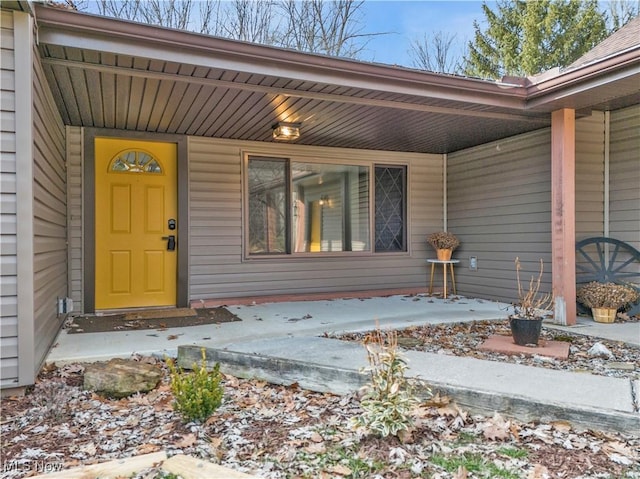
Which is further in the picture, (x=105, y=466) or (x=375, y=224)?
(x=375, y=224)

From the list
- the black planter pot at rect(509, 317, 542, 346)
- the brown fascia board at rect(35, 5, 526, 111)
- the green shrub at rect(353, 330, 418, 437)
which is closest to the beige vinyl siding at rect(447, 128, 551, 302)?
the brown fascia board at rect(35, 5, 526, 111)

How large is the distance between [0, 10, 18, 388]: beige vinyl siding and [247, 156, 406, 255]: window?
11.3 feet

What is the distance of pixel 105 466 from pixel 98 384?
1033mm

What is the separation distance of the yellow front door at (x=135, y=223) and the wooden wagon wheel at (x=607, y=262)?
191 inches

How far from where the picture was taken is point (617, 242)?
491 centimetres

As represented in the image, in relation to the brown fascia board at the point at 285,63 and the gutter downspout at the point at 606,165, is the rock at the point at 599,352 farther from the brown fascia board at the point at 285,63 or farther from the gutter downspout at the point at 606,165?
the brown fascia board at the point at 285,63

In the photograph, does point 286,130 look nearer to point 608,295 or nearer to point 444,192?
point 444,192

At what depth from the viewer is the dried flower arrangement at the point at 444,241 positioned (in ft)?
21.0

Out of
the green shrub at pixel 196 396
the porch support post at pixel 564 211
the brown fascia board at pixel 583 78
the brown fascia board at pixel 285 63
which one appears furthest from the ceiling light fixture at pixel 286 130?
the green shrub at pixel 196 396

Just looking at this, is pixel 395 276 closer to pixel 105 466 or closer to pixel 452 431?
pixel 452 431

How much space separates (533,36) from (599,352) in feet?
44.8

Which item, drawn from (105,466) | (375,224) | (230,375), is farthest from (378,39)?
(105,466)

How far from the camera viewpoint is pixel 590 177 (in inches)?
202

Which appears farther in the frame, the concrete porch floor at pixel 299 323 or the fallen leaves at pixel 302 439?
the concrete porch floor at pixel 299 323
